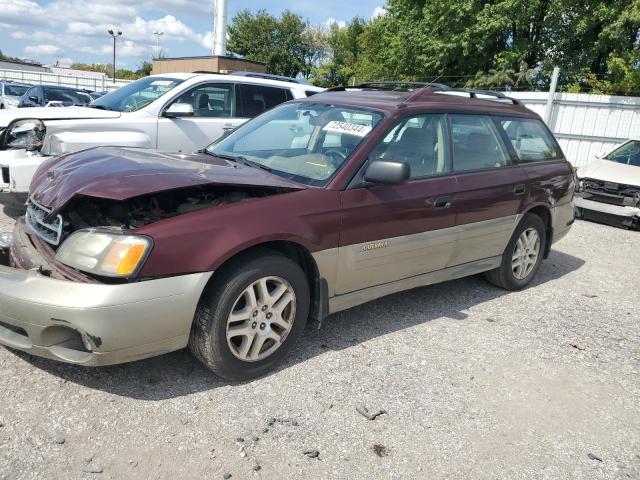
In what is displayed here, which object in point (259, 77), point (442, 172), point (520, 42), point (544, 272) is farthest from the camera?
point (520, 42)

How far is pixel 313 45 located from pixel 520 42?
41.5m

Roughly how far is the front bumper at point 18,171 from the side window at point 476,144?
13.4 feet

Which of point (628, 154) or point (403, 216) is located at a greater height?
point (628, 154)

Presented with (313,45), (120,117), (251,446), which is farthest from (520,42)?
(313,45)

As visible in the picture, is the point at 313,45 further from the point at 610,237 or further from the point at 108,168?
the point at 108,168

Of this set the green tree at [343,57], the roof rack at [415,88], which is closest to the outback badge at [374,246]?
the roof rack at [415,88]

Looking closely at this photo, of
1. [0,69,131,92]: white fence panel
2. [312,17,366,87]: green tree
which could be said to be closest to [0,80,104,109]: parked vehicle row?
[0,69,131,92]: white fence panel

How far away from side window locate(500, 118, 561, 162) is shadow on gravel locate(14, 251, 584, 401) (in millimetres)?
1323

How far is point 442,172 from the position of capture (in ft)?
14.1

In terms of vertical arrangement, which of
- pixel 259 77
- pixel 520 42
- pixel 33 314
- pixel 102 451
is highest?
pixel 520 42

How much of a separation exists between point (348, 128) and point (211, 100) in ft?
12.7

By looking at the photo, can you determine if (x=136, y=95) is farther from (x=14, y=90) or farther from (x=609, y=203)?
(x=14, y=90)

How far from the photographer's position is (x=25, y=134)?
19.5ft

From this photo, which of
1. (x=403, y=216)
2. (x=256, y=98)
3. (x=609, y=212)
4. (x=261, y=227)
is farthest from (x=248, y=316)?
(x=609, y=212)
